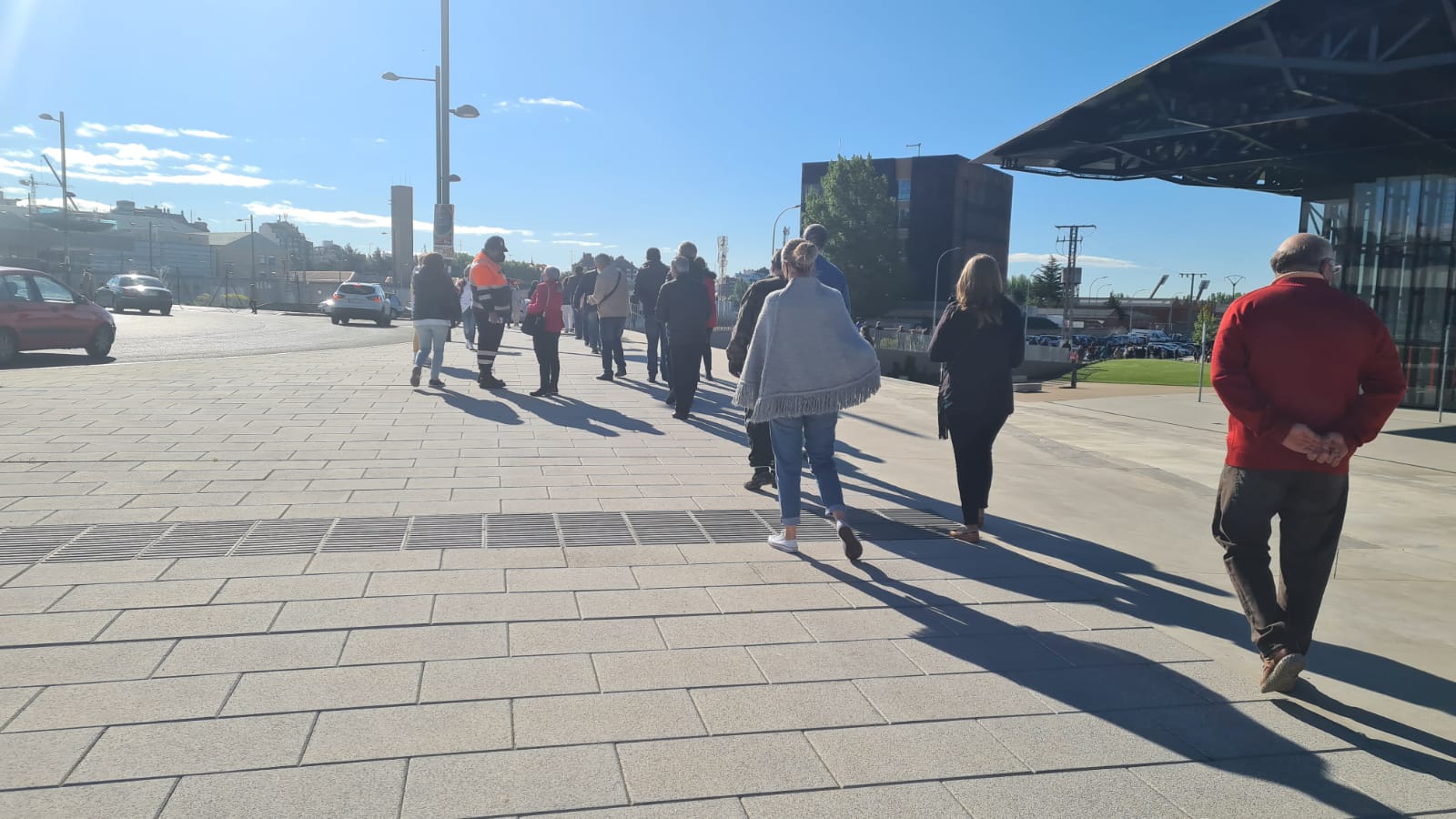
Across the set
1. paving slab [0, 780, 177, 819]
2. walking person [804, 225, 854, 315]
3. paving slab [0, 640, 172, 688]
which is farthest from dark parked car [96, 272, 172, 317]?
paving slab [0, 780, 177, 819]

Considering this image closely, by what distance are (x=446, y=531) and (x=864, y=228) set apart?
229ft

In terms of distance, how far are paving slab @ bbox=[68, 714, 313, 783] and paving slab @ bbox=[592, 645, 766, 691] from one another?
1.01m

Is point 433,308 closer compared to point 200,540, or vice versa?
point 200,540

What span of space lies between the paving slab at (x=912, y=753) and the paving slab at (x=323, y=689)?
1.41 m

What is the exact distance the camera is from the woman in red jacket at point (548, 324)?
12.0 meters

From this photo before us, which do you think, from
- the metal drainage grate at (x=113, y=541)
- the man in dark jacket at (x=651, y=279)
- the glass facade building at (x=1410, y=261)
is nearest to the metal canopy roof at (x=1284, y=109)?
the glass facade building at (x=1410, y=261)

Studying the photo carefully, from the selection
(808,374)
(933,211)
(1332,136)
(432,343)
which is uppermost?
(933,211)

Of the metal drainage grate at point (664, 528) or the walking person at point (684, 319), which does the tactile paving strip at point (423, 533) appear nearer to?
the metal drainage grate at point (664, 528)

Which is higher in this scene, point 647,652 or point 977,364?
point 977,364

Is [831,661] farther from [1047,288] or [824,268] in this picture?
[1047,288]

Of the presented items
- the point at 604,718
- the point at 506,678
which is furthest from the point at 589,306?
the point at 604,718

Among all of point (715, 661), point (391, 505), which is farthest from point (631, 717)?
point (391, 505)

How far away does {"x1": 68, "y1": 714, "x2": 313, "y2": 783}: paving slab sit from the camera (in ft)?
8.91

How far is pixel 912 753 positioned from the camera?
2.99 metres
